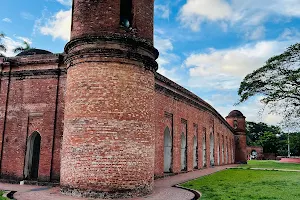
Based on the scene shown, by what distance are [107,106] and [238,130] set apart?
3662 cm

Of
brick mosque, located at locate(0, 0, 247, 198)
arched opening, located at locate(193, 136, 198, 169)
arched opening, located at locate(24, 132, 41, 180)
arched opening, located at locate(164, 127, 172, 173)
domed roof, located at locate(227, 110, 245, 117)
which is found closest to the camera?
brick mosque, located at locate(0, 0, 247, 198)

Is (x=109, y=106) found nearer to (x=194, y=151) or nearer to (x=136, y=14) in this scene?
(x=136, y=14)

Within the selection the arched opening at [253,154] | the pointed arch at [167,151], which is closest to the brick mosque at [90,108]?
the pointed arch at [167,151]

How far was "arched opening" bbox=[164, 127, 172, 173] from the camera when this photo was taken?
17125 mm

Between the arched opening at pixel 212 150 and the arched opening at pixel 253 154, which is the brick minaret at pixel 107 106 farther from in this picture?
the arched opening at pixel 253 154

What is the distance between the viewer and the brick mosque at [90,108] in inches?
361

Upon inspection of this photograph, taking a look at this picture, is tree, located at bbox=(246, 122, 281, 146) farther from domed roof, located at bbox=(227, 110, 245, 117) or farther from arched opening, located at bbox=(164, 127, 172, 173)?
arched opening, located at bbox=(164, 127, 172, 173)

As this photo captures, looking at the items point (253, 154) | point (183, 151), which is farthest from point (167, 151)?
point (253, 154)

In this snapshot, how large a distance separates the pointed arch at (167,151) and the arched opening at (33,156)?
23.0 ft

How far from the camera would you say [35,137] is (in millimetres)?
13539

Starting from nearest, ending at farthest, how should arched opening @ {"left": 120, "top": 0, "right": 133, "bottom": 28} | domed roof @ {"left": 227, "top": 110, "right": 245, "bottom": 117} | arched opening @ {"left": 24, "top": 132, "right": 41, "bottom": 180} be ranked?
arched opening @ {"left": 120, "top": 0, "right": 133, "bottom": 28}
arched opening @ {"left": 24, "top": 132, "right": 41, "bottom": 180}
domed roof @ {"left": 227, "top": 110, "right": 245, "bottom": 117}

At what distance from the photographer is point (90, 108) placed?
9.40 metres

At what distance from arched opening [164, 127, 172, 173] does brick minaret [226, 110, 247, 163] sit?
27.8 m

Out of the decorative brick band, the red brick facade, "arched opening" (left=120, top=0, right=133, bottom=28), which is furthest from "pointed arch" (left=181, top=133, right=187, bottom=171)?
"arched opening" (left=120, top=0, right=133, bottom=28)
